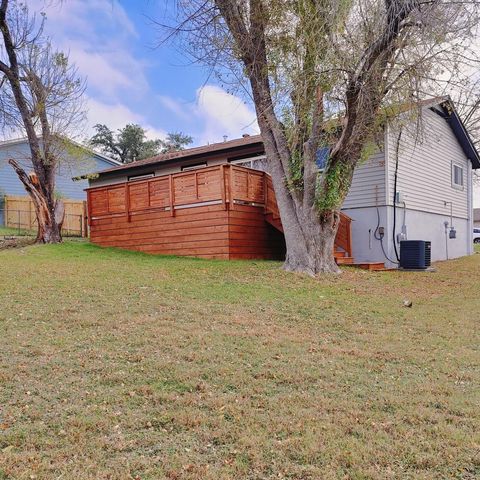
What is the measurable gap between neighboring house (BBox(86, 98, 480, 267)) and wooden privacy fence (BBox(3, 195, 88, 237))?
177 inches

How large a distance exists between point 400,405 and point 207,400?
1.35 meters

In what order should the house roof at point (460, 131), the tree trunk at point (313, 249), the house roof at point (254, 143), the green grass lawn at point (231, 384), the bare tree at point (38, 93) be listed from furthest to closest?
1. the house roof at point (460, 131)
2. the house roof at point (254, 143)
3. the bare tree at point (38, 93)
4. the tree trunk at point (313, 249)
5. the green grass lawn at point (231, 384)

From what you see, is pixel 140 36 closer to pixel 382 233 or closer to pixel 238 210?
pixel 238 210

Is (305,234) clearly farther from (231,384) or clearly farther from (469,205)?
(469,205)

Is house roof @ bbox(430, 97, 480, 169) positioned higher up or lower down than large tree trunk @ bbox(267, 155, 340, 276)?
higher up

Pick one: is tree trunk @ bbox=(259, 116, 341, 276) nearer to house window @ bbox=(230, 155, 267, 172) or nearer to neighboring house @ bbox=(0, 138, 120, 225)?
house window @ bbox=(230, 155, 267, 172)

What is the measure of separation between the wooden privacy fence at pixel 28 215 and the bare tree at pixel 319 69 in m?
12.7

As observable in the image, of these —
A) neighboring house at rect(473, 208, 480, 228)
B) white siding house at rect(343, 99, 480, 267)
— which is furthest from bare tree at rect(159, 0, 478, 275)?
neighboring house at rect(473, 208, 480, 228)

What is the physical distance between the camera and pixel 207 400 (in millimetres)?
3098

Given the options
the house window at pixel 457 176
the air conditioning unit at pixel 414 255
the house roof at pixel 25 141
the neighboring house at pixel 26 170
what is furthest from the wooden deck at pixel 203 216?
the house window at pixel 457 176

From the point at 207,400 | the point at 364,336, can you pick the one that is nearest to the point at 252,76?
the point at 364,336

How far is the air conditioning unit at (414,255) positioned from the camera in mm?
11352

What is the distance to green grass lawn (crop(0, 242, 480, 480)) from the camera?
7.70 ft

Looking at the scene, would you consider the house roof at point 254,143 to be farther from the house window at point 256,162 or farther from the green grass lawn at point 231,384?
the green grass lawn at point 231,384
